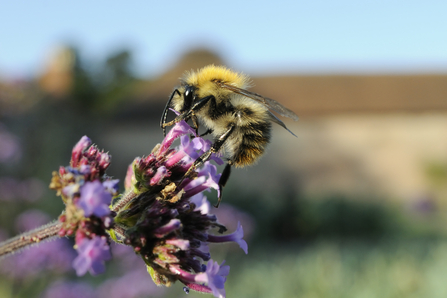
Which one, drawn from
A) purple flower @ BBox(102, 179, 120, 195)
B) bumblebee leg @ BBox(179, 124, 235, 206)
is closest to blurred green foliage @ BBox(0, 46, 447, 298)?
bumblebee leg @ BBox(179, 124, 235, 206)

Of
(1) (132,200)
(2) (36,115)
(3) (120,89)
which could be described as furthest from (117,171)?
(1) (132,200)

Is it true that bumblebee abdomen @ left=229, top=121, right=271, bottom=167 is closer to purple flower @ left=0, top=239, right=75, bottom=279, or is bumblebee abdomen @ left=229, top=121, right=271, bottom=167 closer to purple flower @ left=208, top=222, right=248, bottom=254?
purple flower @ left=208, top=222, right=248, bottom=254

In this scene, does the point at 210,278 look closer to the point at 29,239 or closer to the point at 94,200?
the point at 94,200

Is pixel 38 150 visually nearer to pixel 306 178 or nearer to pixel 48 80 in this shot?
pixel 48 80

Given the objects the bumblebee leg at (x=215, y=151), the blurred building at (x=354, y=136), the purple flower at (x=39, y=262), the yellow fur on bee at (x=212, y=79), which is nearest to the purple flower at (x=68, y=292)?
the purple flower at (x=39, y=262)

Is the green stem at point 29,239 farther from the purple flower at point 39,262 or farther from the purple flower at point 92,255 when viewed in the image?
→ the purple flower at point 39,262
